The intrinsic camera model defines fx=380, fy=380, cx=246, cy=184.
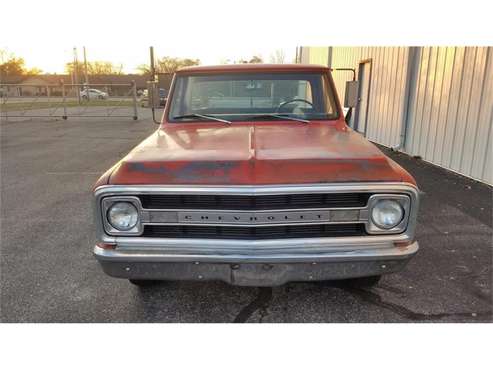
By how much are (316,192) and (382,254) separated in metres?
0.58

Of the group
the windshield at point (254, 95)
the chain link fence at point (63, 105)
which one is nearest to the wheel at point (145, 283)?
the windshield at point (254, 95)

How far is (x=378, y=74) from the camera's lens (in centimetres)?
1030

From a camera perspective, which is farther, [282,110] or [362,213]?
[282,110]

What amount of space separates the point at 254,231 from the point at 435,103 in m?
6.67

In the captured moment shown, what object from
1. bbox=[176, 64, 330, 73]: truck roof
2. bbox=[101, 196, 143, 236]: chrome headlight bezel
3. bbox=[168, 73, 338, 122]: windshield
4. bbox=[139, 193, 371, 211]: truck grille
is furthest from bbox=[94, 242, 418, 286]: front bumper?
bbox=[176, 64, 330, 73]: truck roof

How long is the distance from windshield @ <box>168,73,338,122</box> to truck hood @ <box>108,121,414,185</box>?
0.75m

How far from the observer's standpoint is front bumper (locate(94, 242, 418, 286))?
2.30 m

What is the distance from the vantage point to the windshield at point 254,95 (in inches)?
142

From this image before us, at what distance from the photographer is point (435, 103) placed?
755 cm

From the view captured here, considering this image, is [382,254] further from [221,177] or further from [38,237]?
[38,237]

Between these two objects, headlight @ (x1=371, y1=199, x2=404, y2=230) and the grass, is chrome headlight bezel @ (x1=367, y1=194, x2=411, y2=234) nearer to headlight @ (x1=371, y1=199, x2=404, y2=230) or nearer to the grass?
headlight @ (x1=371, y1=199, x2=404, y2=230)

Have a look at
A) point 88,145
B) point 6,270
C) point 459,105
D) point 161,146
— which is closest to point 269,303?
point 161,146

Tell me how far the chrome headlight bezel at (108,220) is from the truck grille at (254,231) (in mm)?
55

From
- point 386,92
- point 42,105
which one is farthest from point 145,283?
point 42,105
